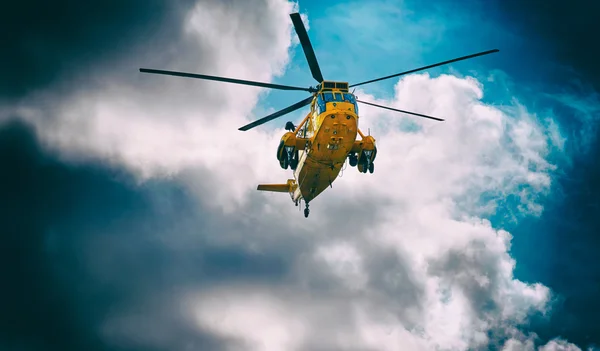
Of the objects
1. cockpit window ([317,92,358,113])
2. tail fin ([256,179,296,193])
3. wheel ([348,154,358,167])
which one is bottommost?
wheel ([348,154,358,167])

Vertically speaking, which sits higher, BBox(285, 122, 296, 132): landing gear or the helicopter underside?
BBox(285, 122, 296, 132): landing gear

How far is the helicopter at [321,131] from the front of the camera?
33719 millimetres

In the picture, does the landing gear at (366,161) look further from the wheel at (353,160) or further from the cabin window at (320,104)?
the cabin window at (320,104)

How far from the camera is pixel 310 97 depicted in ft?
123

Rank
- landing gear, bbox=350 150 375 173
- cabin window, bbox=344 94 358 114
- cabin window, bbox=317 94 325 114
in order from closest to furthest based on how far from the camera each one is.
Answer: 1. cabin window, bbox=317 94 325 114
2. cabin window, bbox=344 94 358 114
3. landing gear, bbox=350 150 375 173

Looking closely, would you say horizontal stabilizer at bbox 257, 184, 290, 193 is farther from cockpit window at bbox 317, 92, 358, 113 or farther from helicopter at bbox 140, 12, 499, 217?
cockpit window at bbox 317, 92, 358, 113

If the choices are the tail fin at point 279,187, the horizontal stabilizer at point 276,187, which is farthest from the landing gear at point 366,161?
the horizontal stabilizer at point 276,187

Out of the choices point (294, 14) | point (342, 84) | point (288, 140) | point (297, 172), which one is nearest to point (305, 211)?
point (297, 172)

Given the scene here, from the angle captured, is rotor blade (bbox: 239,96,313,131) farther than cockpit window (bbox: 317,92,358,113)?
Yes

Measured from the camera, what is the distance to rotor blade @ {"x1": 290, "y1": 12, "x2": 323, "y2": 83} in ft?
109

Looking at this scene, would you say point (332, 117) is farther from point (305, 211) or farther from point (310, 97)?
point (305, 211)

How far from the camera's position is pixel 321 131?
34.2 meters

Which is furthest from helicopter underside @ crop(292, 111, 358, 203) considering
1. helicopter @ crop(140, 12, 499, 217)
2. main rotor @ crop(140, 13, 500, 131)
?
main rotor @ crop(140, 13, 500, 131)

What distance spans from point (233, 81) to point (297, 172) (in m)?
10.7
